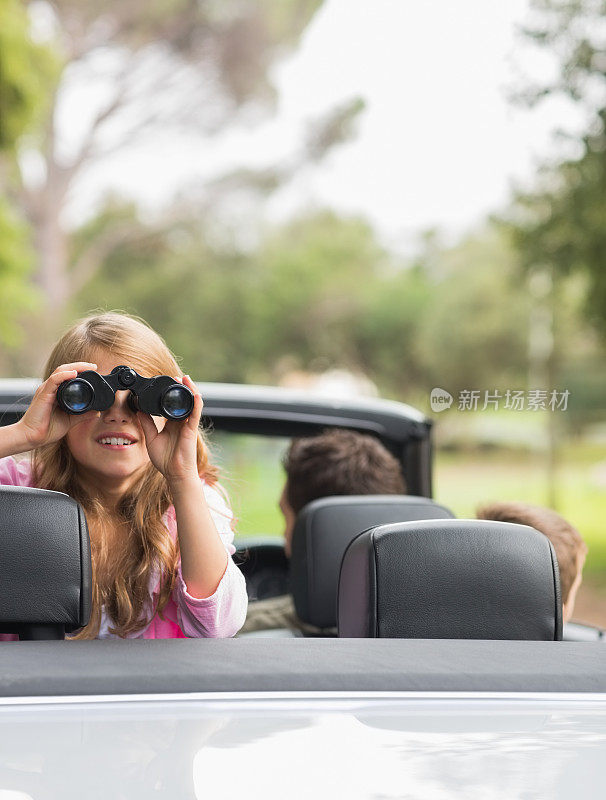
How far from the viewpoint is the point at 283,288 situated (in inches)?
2013

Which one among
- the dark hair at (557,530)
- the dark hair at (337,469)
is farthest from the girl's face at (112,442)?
the dark hair at (337,469)

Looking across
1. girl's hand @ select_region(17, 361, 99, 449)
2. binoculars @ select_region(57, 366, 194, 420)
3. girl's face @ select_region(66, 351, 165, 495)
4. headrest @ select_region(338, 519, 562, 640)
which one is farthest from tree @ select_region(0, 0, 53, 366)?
headrest @ select_region(338, 519, 562, 640)

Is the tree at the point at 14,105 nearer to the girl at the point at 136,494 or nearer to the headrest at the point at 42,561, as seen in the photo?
the girl at the point at 136,494

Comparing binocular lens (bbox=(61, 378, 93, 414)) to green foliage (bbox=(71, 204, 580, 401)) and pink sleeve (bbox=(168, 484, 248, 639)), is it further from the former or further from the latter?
green foliage (bbox=(71, 204, 580, 401))

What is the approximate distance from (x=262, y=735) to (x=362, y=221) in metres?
56.3

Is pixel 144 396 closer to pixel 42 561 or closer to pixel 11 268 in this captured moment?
pixel 42 561

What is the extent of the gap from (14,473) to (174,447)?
0.56 m

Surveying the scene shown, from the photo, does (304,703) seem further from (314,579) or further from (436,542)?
(314,579)

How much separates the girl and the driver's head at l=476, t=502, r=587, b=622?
0.82 metres

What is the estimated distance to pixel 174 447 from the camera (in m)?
2.19

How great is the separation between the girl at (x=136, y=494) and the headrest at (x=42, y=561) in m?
0.31

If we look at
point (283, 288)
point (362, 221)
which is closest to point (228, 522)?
point (283, 288)

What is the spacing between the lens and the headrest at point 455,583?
212 centimetres

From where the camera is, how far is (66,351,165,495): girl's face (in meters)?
2.33
